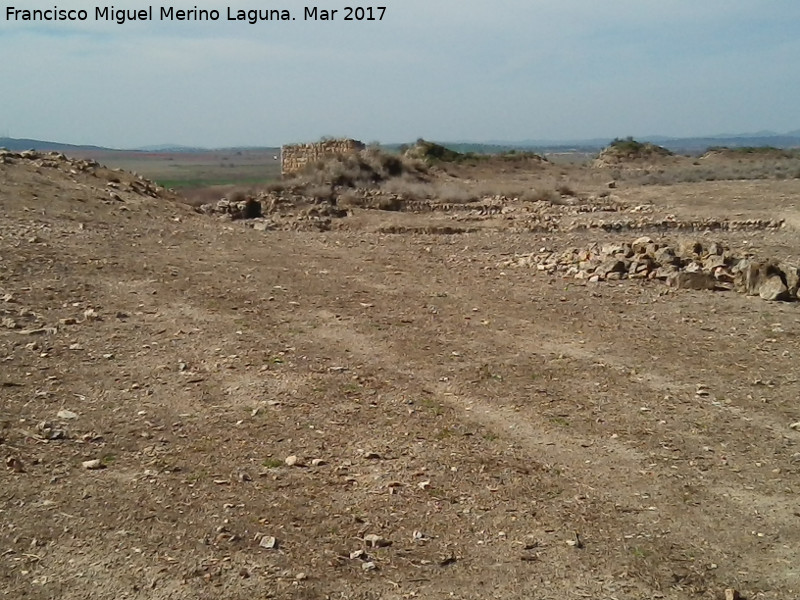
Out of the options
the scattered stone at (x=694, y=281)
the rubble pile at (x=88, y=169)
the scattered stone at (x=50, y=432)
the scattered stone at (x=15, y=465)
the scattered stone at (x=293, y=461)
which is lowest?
the scattered stone at (x=293, y=461)

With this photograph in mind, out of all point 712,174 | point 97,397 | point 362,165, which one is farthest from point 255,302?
point 712,174

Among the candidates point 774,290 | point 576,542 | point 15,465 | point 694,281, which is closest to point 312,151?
point 694,281

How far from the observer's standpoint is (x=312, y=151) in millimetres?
24766

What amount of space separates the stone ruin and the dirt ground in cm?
26

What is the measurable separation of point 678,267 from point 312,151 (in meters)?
17.6

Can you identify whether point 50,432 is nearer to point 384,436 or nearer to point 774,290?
point 384,436

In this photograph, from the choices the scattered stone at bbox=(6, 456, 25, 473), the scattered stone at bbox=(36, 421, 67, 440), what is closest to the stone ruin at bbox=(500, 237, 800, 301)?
the scattered stone at bbox=(36, 421, 67, 440)

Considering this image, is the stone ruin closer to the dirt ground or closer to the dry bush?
the dirt ground

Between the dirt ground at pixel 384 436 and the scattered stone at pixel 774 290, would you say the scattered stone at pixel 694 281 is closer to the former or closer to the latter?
the dirt ground at pixel 384 436

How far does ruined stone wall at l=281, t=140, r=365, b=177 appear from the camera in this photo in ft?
79.3

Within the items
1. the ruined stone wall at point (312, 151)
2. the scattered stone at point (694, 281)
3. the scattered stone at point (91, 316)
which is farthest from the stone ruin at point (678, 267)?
the ruined stone wall at point (312, 151)

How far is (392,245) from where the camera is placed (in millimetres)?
11391

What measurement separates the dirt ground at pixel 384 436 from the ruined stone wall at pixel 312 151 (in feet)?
52.4

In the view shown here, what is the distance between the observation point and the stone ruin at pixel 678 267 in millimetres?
7832
